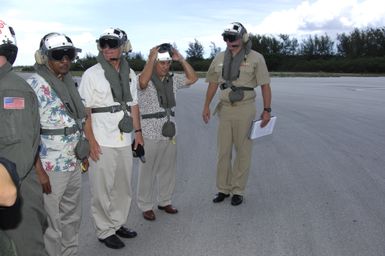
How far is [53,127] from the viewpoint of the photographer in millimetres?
4035

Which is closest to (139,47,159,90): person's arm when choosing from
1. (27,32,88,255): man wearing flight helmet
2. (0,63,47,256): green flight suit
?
(27,32,88,255): man wearing flight helmet

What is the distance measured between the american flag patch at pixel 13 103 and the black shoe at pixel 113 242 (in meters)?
2.25

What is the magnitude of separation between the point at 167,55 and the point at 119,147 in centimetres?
126

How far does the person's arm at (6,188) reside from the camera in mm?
1791

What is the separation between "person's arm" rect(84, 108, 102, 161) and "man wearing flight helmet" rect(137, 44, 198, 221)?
3.43ft

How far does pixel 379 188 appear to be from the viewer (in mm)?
6723

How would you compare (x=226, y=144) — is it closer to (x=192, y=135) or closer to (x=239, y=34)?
(x=239, y=34)

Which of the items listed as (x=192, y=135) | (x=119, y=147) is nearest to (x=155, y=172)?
(x=119, y=147)

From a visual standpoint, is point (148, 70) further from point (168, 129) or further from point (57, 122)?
point (57, 122)

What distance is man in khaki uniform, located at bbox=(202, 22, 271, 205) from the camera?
6.35 meters

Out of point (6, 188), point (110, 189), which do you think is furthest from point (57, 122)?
point (6, 188)

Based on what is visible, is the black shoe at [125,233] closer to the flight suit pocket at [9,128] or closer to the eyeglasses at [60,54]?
the eyeglasses at [60,54]

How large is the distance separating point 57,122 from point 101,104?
77 cm

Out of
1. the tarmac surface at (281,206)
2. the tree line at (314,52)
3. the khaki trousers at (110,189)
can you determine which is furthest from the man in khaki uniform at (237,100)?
the tree line at (314,52)
